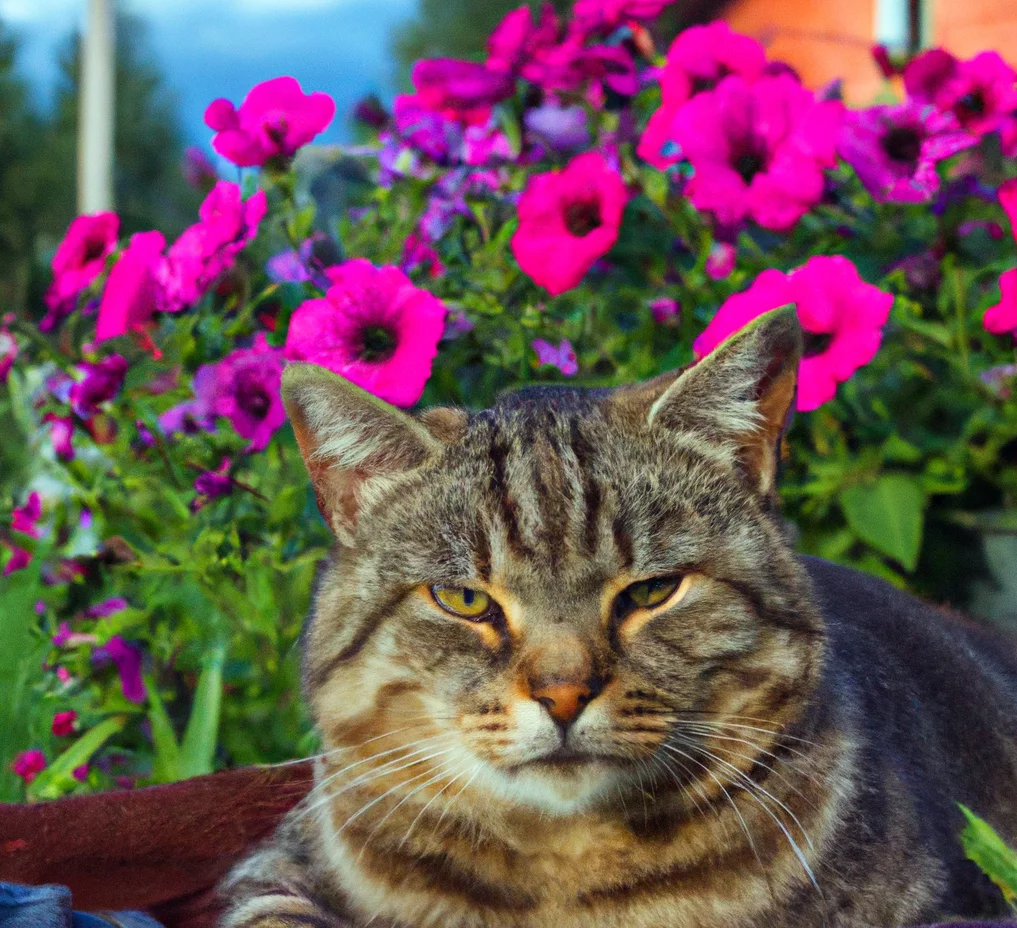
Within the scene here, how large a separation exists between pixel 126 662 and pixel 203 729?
9.8 inches

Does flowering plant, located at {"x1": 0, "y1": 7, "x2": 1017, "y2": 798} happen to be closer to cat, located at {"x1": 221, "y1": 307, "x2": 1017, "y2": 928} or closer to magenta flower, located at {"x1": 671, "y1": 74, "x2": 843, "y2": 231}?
magenta flower, located at {"x1": 671, "y1": 74, "x2": 843, "y2": 231}

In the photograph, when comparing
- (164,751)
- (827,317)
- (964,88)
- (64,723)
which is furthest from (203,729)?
(964,88)

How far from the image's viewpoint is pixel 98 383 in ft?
7.71

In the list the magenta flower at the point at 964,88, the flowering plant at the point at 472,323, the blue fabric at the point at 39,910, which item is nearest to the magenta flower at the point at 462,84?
the flowering plant at the point at 472,323

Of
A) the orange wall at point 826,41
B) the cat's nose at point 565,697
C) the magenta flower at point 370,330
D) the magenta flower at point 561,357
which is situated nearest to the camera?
the cat's nose at point 565,697

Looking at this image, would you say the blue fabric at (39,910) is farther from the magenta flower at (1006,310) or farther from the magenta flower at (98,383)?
the magenta flower at (1006,310)

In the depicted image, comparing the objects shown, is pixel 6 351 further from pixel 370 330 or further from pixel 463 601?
pixel 463 601

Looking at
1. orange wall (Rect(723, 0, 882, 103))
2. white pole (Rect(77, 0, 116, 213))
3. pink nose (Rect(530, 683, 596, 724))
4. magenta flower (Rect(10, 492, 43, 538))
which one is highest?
white pole (Rect(77, 0, 116, 213))

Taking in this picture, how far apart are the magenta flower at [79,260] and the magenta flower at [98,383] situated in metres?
0.21

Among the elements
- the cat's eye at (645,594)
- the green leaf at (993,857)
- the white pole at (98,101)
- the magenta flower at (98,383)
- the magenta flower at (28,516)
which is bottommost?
the green leaf at (993,857)

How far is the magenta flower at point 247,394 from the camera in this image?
225cm

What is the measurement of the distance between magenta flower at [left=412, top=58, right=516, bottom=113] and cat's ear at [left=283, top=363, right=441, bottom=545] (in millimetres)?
1356

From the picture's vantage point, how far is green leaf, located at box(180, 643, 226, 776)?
7.66 feet

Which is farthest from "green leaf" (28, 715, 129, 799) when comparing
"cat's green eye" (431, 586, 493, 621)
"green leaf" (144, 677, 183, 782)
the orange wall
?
the orange wall
